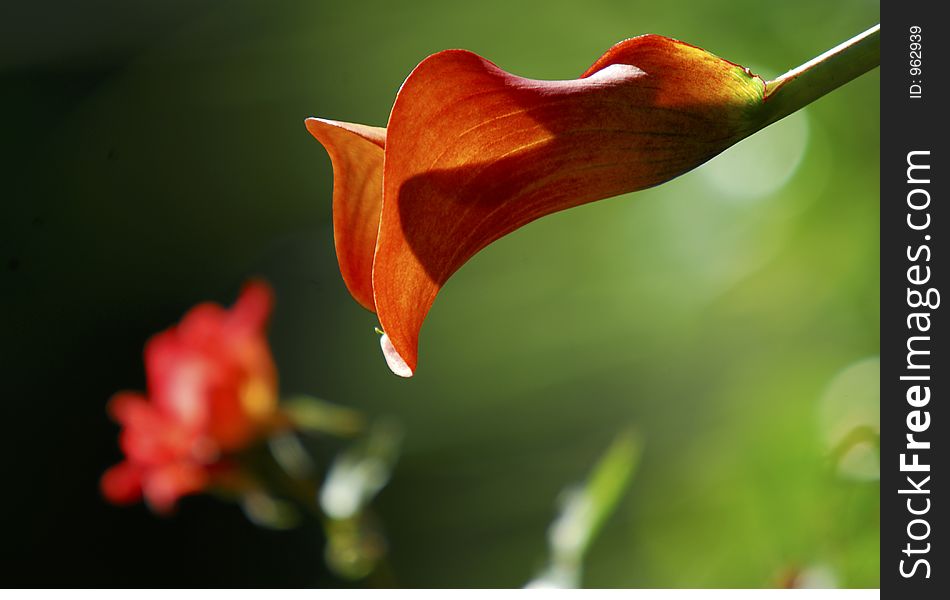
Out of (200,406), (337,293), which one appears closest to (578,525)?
(200,406)

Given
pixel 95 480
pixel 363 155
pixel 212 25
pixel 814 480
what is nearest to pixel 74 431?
pixel 95 480

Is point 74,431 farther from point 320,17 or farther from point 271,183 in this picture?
point 320,17

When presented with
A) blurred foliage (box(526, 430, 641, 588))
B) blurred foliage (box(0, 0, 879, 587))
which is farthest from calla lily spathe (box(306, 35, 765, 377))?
blurred foliage (box(0, 0, 879, 587))

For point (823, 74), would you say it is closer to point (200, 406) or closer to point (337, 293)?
point (200, 406)

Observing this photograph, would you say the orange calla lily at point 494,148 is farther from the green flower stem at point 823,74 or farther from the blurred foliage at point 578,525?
the blurred foliage at point 578,525
